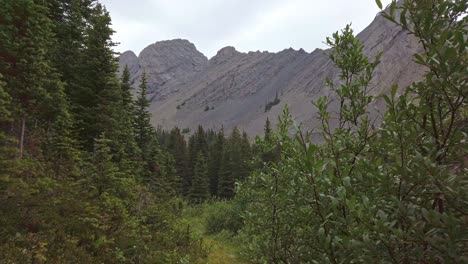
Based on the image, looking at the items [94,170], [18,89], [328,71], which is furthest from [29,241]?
[328,71]

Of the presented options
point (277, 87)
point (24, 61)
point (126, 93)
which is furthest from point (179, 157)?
point (277, 87)

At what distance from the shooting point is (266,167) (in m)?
4.33

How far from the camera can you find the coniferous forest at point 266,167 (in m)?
2.18

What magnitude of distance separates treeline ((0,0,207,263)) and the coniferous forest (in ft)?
0.23

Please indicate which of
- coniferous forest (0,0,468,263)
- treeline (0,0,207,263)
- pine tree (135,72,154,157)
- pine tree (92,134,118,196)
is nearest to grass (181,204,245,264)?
coniferous forest (0,0,468,263)

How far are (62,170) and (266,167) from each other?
12335mm

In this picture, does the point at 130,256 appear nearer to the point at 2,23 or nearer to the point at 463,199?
the point at 2,23

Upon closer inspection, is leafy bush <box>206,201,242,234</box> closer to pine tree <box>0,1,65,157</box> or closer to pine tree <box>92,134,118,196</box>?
pine tree <box>92,134,118,196</box>

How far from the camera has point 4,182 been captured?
10.3 meters

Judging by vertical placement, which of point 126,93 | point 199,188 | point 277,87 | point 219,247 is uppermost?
point 277,87

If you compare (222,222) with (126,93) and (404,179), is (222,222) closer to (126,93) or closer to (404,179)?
(126,93)

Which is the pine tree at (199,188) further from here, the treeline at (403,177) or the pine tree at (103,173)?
the treeline at (403,177)

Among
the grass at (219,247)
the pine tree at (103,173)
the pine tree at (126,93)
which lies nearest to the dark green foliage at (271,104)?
the grass at (219,247)

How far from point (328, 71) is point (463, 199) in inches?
5667
